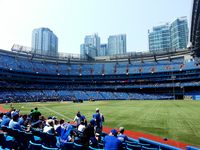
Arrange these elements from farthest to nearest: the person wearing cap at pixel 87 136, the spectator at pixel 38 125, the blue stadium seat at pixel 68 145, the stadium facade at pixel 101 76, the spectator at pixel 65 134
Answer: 1. the stadium facade at pixel 101 76
2. the spectator at pixel 38 125
3. the spectator at pixel 65 134
4. the person wearing cap at pixel 87 136
5. the blue stadium seat at pixel 68 145

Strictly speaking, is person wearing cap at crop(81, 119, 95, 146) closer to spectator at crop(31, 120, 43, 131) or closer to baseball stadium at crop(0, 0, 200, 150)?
spectator at crop(31, 120, 43, 131)

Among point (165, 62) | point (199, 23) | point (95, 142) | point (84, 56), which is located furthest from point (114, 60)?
point (95, 142)

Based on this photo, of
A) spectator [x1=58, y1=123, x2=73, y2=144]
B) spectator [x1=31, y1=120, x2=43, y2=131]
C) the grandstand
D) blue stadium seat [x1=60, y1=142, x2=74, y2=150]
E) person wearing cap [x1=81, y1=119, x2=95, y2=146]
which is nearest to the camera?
blue stadium seat [x1=60, y1=142, x2=74, y2=150]

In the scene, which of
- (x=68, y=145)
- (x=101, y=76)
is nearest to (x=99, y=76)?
(x=101, y=76)

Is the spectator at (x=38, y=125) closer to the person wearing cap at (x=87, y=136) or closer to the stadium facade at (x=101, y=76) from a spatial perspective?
the person wearing cap at (x=87, y=136)

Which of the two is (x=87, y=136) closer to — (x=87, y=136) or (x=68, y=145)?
(x=87, y=136)

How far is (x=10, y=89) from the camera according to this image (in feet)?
289

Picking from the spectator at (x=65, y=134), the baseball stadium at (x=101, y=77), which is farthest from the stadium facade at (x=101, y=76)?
the spectator at (x=65, y=134)

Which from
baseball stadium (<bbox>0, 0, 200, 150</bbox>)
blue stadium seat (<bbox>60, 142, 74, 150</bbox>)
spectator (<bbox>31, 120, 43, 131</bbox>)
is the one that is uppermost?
baseball stadium (<bbox>0, 0, 200, 150</bbox>)

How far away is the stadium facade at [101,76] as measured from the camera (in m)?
91.6

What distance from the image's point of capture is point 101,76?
111562 millimetres

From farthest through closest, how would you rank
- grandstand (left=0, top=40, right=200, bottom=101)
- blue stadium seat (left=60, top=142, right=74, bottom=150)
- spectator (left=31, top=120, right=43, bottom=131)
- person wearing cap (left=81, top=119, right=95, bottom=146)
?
grandstand (left=0, top=40, right=200, bottom=101) → spectator (left=31, top=120, right=43, bottom=131) → person wearing cap (left=81, top=119, right=95, bottom=146) → blue stadium seat (left=60, top=142, right=74, bottom=150)

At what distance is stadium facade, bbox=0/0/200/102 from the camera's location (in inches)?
3607

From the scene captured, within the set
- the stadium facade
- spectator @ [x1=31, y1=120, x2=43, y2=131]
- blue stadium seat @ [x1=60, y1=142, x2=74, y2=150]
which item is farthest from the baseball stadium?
blue stadium seat @ [x1=60, y1=142, x2=74, y2=150]
